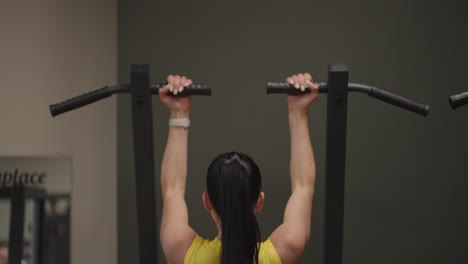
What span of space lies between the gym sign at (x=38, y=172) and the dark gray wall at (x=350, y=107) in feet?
0.88

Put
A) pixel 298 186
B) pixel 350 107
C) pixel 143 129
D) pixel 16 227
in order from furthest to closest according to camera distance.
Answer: pixel 350 107, pixel 16 227, pixel 143 129, pixel 298 186

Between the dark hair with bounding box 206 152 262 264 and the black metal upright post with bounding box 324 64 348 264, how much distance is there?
0.41 meters

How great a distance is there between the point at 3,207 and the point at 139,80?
1234 millimetres

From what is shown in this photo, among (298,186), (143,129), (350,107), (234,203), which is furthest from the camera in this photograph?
(350,107)

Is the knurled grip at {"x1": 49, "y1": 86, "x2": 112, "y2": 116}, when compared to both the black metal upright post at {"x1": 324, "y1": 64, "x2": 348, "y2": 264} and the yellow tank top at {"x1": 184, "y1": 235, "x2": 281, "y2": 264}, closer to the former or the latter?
the yellow tank top at {"x1": 184, "y1": 235, "x2": 281, "y2": 264}

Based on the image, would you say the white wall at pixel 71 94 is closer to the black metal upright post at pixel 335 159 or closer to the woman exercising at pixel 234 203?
the woman exercising at pixel 234 203

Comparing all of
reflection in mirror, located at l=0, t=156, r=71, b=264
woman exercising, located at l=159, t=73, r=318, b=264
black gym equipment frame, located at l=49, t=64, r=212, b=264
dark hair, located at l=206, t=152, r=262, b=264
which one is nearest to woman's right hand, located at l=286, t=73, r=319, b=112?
woman exercising, located at l=159, t=73, r=318, b=264

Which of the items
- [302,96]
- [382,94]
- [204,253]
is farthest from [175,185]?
[382,94]

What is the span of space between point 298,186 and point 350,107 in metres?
0.93

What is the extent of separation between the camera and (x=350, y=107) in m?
2.98

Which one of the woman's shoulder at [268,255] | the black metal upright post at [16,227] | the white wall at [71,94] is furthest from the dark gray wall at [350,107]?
the woman's shoulder at [268,255]

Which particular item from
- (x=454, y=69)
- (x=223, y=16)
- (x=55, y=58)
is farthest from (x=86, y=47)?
(x=454, y=69)

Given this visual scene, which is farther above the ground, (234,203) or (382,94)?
(382,94)

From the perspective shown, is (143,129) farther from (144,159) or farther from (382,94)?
(382,94)
